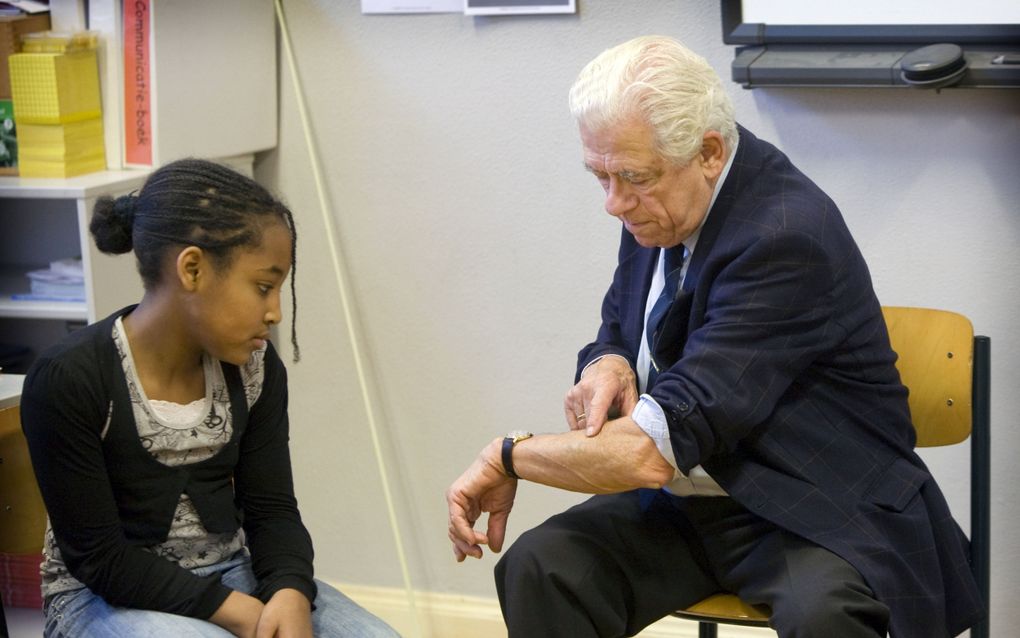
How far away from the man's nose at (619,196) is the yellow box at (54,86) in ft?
3.59

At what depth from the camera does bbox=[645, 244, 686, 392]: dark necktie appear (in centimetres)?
172

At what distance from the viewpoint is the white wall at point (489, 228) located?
220 cm

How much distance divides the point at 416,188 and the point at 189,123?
48 cm

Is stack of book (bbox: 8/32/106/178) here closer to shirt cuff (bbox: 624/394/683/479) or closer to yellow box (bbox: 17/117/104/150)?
yellow box (bbox: 17/117/104/150)

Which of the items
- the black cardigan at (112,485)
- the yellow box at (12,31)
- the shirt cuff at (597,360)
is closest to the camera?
the black cardigan at (112,485)

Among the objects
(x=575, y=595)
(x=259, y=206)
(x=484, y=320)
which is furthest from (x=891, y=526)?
(x=484, y=320)

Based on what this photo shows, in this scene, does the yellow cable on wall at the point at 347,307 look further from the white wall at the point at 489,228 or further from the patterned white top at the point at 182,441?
the patterned white top at the point at 182,441

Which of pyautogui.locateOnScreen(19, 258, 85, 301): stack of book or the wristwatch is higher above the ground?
pyautogui.locateOnScreen(19, 258, 85, 301): stack of book

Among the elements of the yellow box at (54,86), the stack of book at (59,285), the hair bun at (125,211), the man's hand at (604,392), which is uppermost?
the yellow box at (54,86)

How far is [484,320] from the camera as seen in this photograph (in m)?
2.54

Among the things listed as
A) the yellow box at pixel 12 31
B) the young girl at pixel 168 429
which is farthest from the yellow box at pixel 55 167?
the young girl at pixel 168 429

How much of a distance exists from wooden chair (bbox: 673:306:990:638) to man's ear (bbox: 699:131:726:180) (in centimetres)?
46

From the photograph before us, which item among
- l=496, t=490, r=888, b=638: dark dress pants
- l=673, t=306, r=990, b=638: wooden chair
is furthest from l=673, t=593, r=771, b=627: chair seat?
l=673, t=306, r=990, b=638: wooden chair

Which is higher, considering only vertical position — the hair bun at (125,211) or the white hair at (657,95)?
the white hair at (657,95)
